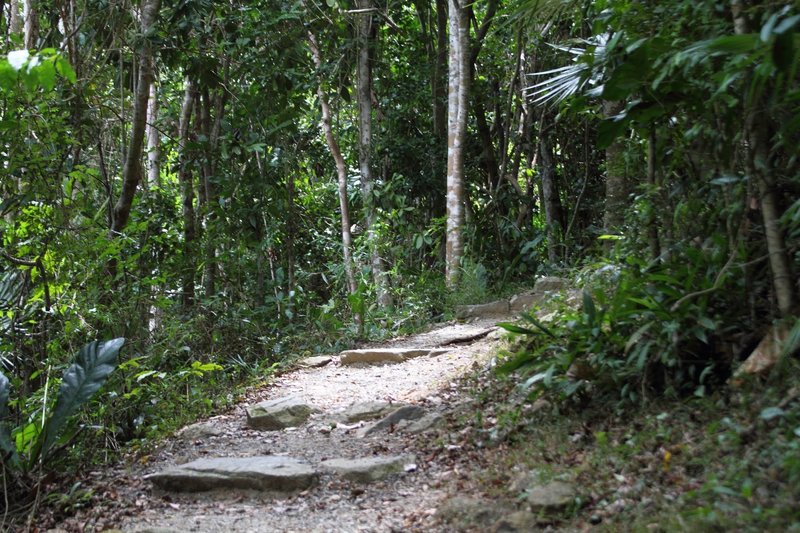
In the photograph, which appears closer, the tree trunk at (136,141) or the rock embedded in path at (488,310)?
the tree trunk at (136,141)

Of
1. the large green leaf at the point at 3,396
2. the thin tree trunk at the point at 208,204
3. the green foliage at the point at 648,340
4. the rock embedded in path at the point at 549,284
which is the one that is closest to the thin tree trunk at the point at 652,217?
the green foliage at the point at 648,340

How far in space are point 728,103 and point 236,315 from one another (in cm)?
618

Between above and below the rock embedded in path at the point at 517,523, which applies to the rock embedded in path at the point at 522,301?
above

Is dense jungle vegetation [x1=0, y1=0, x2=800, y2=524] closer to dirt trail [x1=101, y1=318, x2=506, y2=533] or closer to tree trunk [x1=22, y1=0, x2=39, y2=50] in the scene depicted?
tree trunk [x1=22, y1=0, x2=39, y2=50]

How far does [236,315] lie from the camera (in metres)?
8.38

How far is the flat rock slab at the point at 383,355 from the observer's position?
281 inches

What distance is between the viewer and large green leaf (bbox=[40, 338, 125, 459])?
172 inches

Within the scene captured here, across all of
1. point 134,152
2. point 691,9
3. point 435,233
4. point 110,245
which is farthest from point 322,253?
point 691,9

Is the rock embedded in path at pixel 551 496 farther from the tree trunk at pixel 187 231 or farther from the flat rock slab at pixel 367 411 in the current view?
the tree trunk at pixel 187 231

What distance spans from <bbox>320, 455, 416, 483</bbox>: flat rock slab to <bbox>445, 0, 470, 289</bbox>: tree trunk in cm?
545

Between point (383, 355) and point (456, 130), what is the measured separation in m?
3.59

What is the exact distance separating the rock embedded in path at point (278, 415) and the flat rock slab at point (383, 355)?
1665 millimetres

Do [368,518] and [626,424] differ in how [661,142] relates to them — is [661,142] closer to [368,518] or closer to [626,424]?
[626,424]

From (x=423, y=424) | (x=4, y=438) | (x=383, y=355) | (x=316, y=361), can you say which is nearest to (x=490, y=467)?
(x=423, y=424)
